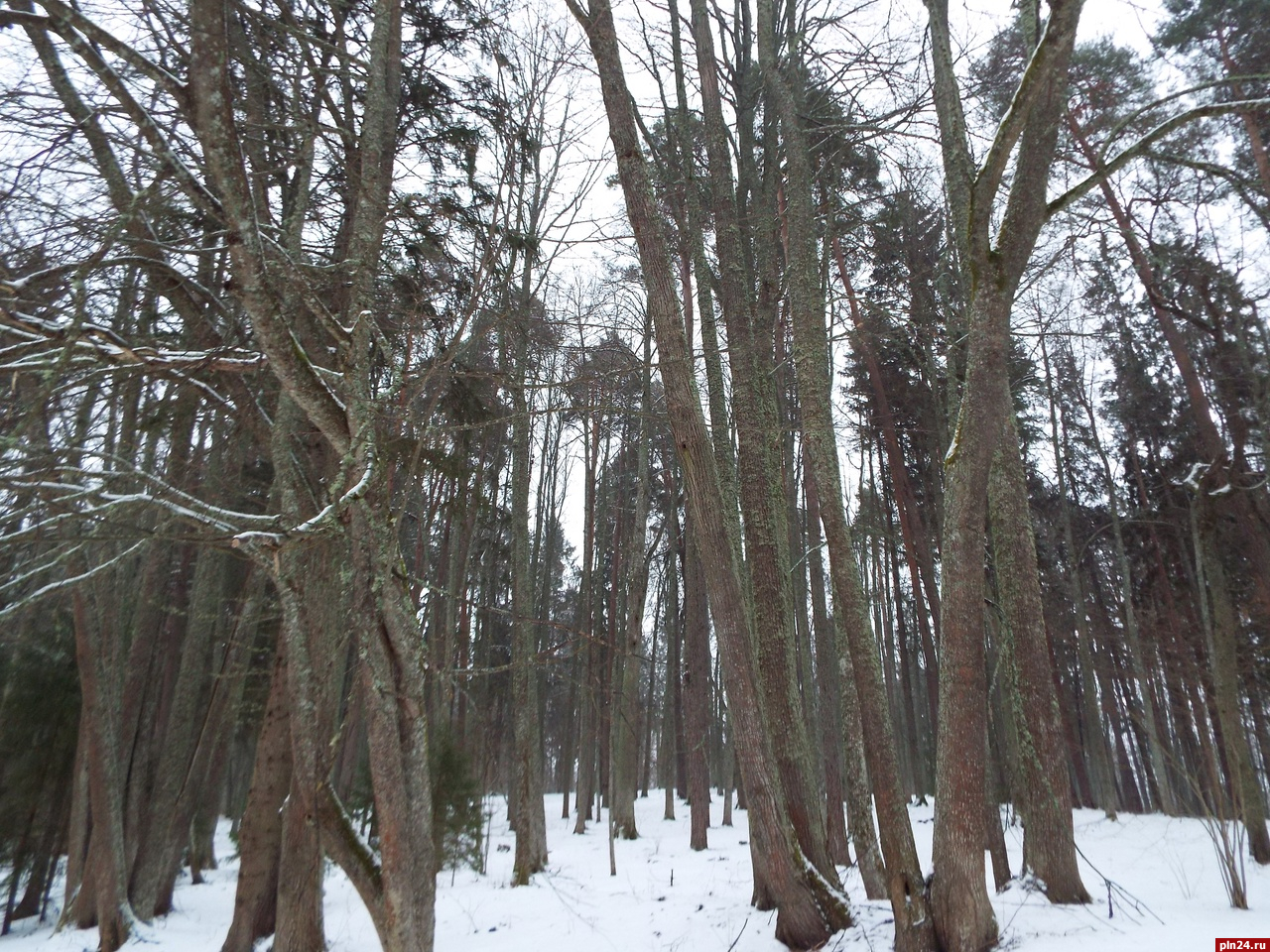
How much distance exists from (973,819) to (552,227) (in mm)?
4550

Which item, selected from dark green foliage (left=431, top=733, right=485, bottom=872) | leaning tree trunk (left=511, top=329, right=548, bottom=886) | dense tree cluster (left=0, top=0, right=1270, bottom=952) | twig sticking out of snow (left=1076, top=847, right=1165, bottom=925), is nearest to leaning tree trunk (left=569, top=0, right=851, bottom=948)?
dense tree cluster (left=0, top=0, right=1270, bottom=952)

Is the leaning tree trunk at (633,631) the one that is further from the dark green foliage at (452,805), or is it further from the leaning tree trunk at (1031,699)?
the leaning tree trunk at (1031,699)

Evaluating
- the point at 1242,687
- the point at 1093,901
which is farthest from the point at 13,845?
the point at 1242,687

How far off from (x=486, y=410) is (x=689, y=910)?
17.8 ft

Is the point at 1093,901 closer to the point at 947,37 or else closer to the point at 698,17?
the point at 947,37

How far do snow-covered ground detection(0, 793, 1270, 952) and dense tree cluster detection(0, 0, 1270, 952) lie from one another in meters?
0.45

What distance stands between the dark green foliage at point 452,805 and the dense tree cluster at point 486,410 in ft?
0.18

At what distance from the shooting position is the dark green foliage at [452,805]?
9500 millimetres

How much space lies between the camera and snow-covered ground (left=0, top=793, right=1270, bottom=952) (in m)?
4.83

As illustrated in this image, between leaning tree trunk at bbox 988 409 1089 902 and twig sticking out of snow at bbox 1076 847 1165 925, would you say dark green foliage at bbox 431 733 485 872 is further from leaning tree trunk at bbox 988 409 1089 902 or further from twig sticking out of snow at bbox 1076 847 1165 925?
twig sticking out of snow at bbox 1076 847 1165 925

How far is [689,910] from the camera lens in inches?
288

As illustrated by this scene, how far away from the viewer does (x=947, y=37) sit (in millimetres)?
6430

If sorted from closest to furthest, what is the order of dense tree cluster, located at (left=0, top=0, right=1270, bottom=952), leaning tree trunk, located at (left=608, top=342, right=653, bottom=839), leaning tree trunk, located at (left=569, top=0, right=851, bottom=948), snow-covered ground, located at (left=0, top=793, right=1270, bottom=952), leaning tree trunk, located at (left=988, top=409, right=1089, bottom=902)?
dense tree cluster, located at (left=0, top=0, right=1270, bottom=952)
snow-covered ground, located at (left=0, top=793, right=1270, bottom=952)
leaning tree trunk, located at (left=569, top=0, right=851, bottom=948)
leaning tree trunk, located at (left=988, top=409, right=1089, bottom=902)
leaning tree trunk, located at (left=608, top=342, right=653, bottom=839)

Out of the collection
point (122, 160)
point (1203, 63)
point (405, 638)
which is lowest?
point (405, 638)
